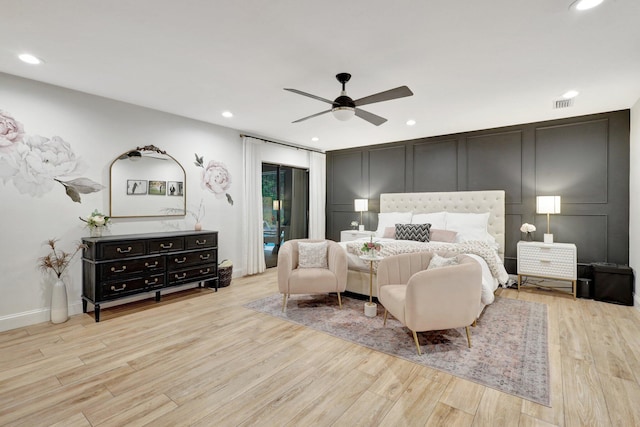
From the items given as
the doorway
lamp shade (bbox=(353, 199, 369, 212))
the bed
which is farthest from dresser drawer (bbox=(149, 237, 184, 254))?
lamp shade (bbox=(353, 199, 369, 212))

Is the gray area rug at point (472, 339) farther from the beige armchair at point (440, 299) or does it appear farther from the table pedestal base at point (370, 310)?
the beige armchair at point (440, 299)

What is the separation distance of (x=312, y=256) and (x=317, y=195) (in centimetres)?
322

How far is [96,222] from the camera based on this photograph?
141 inches

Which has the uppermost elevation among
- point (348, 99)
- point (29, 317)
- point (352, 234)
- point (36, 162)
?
point (348, 99)

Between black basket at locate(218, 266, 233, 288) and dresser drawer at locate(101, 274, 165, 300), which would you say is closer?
dresser drawer at locate(101, 274, 165, 300)

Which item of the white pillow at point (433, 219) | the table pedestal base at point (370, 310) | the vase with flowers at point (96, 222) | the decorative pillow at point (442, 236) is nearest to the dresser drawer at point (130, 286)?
the vase with flowers at point (96, 222)

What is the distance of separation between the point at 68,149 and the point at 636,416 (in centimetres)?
557

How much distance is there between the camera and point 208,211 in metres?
4.95

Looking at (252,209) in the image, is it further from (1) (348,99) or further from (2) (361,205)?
(1) (348,99)

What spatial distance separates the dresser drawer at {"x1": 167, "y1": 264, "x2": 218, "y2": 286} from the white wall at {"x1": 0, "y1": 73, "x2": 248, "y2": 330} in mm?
756

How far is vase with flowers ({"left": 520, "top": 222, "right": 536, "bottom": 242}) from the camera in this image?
4.62m

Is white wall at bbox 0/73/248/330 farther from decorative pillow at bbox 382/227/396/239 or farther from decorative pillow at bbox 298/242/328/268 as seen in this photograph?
decorative pillow at bbox 382/227/396/239

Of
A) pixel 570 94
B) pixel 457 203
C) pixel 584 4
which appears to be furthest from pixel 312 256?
pixel 570 94

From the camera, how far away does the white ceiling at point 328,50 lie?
2072 millimetres
